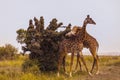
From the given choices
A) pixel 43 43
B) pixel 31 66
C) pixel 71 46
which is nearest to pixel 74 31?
pixel 71 46

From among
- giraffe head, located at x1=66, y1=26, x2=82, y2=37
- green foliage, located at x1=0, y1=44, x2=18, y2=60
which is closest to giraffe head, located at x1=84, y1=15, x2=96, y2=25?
giraffe head, located at x1=66, y1=26, x2=82, y2=37

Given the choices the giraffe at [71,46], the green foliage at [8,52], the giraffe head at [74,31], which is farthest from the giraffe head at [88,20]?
the green foliage at [8,52]

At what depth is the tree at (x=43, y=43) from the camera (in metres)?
19.7

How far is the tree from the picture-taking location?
19.7m

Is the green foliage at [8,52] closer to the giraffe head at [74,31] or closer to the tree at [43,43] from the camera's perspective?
the tree at [43,43]

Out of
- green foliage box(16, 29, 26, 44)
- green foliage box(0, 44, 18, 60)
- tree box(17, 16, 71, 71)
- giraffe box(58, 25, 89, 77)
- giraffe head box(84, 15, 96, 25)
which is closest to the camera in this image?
giraffe box(58, 25, 89, 77)

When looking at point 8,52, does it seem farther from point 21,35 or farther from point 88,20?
point 88,20

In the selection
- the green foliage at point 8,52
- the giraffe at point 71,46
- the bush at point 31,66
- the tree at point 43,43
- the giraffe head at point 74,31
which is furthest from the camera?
the green foliage at point 8,52

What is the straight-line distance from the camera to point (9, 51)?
37000 mm

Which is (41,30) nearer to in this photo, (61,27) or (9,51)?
(61,27)

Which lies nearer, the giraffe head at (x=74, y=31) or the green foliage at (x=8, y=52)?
the giraffe head at (x=74, y=31)

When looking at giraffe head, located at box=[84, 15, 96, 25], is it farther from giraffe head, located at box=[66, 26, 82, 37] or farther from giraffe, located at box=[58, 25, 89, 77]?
giraffe, located at box=[58, 25, 89, 77]

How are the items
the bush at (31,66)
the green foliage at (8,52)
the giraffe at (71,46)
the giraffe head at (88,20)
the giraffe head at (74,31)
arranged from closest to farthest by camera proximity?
the giraffe at (71,46), the giraffe head at (74,31), the bush at (31,66), the giraffe head at (88,20), the green foliage at (8,52)

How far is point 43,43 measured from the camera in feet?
65.6
